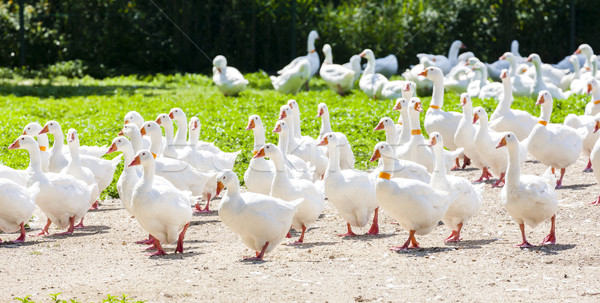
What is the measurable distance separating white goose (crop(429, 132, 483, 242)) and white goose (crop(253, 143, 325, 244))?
1079mm

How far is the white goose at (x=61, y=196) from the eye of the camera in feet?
27.9

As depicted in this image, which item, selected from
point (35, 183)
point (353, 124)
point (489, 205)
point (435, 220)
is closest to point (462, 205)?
point (435, 220)

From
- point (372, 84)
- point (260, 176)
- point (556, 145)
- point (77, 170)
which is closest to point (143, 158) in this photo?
point (260, 176)

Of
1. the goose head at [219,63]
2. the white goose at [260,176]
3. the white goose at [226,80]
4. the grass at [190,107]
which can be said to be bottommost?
the grass at [190,107]

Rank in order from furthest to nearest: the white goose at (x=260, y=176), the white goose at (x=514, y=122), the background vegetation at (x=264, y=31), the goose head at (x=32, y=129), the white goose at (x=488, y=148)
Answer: the background vegetation at (x=264, y=31) → the white goose at (x=514, y=122) → the white goose at (x=488, y=148) → the goose head at (x=32, y=129) → the white goose at (x=260, y=176)

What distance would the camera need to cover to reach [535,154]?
1035 centimetres

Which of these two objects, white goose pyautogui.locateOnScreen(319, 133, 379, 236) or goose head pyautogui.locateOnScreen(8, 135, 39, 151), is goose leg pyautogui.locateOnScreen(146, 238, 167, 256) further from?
goose head pyautogui.locateOnScreen(8, 135, 39, 151)

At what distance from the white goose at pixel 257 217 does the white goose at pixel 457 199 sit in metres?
1.38

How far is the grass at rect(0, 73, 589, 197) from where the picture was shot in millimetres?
13094

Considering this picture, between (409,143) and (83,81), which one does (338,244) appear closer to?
(409,143)

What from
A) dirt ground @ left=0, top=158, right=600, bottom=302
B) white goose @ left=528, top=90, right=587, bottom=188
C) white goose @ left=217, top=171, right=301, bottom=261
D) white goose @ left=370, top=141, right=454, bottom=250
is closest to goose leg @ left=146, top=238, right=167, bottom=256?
dirt ground @ left=0, top=158, right=600, bottom=302

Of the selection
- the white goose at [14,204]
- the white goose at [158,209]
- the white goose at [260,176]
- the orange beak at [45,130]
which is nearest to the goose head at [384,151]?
the white goose at [260,176]

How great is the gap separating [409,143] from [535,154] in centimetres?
162

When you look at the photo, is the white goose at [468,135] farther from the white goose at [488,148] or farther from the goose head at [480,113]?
the goose head at [480,113]
